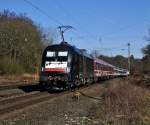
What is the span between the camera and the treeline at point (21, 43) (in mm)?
78688

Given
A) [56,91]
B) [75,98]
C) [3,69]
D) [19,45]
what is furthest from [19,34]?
[75,98]

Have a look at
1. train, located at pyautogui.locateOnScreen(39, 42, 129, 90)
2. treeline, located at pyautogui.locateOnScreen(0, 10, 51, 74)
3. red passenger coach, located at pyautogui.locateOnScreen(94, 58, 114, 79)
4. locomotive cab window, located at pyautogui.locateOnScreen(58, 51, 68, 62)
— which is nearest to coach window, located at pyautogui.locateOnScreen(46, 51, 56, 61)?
train, located at pyautogui.locateOnScreen(39, 42, 129, 90)

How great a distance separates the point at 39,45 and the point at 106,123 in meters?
72.6

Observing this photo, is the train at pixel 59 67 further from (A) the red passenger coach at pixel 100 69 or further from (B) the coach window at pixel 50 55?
(A) the red passenger coach at pixel 100 69

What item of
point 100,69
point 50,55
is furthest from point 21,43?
point 50,55

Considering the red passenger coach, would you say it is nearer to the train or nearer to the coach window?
the train

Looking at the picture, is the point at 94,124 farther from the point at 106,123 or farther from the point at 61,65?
the point at 61,65

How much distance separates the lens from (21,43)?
81125mm

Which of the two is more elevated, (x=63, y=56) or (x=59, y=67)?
(x=63, y=56)

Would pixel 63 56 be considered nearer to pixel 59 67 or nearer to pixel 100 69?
pixel 59 67

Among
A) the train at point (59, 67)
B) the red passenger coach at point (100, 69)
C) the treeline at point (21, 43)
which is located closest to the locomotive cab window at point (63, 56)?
the train at point (59, 67)

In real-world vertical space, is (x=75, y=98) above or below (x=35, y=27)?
below

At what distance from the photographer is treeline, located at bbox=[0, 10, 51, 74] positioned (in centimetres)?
7869

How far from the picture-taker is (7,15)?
89188mm
